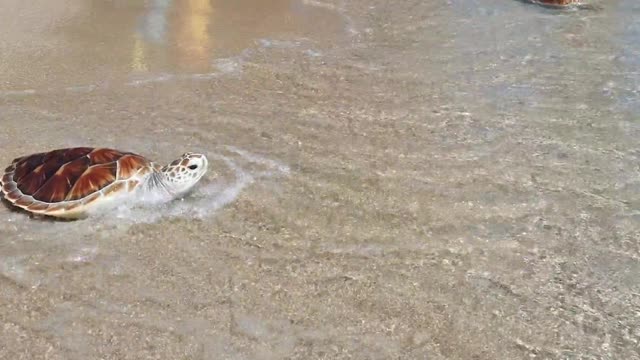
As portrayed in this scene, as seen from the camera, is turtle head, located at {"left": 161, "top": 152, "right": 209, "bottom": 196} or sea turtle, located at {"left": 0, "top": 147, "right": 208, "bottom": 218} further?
turtle head, located at {"left": 161, "top": 152, "right": 209, "bottom": 196}

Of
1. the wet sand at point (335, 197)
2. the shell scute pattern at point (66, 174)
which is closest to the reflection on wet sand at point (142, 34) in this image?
the wet sand at point (335, 197)

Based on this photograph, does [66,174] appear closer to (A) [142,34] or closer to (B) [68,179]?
(B) [68,179]

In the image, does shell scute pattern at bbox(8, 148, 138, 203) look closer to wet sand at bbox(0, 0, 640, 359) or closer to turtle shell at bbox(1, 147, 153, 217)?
turtle shell at bbox(1, 147, 153, 217)

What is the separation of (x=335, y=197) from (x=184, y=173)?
841mm

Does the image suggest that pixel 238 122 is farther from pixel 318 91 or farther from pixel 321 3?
pixel 321 3

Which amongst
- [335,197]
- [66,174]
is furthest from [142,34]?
[335,197]

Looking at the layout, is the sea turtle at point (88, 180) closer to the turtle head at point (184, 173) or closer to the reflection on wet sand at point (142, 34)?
the turtle head at point (184, 173)

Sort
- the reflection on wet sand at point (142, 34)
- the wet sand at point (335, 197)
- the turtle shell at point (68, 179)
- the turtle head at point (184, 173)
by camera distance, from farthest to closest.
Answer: the reflection on wet sand at point (142, 34) → the turtle head at point (184, 173) → the turtle shell at point (68, 179) → the wet sand at point (335, 197)

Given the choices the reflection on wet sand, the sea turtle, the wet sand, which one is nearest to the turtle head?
the sea turtle

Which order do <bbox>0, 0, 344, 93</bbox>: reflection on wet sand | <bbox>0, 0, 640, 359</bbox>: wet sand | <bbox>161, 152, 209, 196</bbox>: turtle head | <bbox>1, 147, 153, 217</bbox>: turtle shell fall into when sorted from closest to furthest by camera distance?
<bbox>0, 0, 640, 359</bbox>: wet sand
<bbox>1, 147, 153, 217</bbox>: turtle shell
<bbox>161, 152, 209, 196</bbox>: turtle head
<bbox>0, 0, 344, 93</bbox>: reflection on wet sand

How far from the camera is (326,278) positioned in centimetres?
305

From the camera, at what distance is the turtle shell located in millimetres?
3338

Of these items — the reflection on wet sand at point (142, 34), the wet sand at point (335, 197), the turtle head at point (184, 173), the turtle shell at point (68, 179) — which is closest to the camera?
the wet sand at point (335, 197)

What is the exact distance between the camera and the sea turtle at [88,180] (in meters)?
3.35
